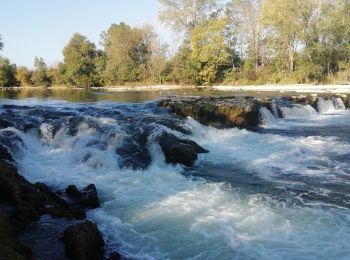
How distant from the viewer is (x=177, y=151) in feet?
36.7

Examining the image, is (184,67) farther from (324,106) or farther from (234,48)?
(324,106)

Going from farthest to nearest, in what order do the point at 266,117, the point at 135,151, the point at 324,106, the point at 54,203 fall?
the point at 324,106 → the point at 266,117 → the point at 135,151 → the point at 54,203

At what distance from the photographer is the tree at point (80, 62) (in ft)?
194

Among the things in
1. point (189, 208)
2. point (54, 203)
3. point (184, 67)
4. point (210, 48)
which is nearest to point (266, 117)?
point (189, 208)

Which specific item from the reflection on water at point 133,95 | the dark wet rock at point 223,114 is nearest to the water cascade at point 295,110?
the dark wet rock at point 223,114

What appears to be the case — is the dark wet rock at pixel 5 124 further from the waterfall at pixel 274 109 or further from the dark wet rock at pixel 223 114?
the waterfall at pixel 274 109

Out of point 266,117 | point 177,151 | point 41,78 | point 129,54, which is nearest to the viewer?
point 177,151

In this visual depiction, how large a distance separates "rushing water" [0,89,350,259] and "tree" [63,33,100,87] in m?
44.0

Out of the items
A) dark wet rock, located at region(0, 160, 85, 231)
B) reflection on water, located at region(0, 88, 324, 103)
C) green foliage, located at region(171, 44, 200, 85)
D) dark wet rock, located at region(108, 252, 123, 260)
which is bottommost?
dark wet rock, located at region(108, 252, 123, 260)

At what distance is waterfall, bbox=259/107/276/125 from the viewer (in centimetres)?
1853

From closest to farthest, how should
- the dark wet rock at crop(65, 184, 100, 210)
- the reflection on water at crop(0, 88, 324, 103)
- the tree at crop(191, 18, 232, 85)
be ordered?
the dark wet rock at crop(65, 184, 100, 210), the reflection on water at crop(0, 88, 324, 103), the tree at crop(191, 18, 232, 85)

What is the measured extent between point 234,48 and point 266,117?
29478 millimetres

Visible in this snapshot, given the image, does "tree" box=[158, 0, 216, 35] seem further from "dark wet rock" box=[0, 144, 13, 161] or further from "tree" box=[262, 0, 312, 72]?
"dark wet rock" box=[0, 144, 13, 161]

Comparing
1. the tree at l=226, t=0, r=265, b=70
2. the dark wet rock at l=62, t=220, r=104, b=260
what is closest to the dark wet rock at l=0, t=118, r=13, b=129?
the dark wet rock at l=62, t=220, r=104, b=260
